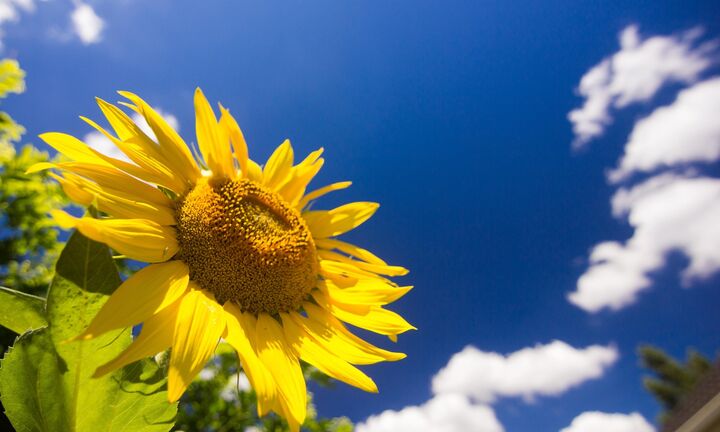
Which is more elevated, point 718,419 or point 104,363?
point 718,419

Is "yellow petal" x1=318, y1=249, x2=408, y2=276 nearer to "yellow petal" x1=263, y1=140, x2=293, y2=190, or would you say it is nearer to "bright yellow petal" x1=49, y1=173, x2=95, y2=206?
"yellow petal" x1=263, y1=140, x2=293, y2=190

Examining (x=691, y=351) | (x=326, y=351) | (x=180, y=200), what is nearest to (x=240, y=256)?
(x=180, y=200)

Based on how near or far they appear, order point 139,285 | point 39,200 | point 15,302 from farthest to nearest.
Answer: point 39,200 → point 139,285 → point 15,302

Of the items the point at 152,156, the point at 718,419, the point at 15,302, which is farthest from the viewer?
Result: the point at 718,419

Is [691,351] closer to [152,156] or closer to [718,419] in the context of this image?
[718,419]

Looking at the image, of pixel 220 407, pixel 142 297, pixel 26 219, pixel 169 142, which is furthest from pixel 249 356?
pixel 26 219

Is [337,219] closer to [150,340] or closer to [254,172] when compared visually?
[254,172]
